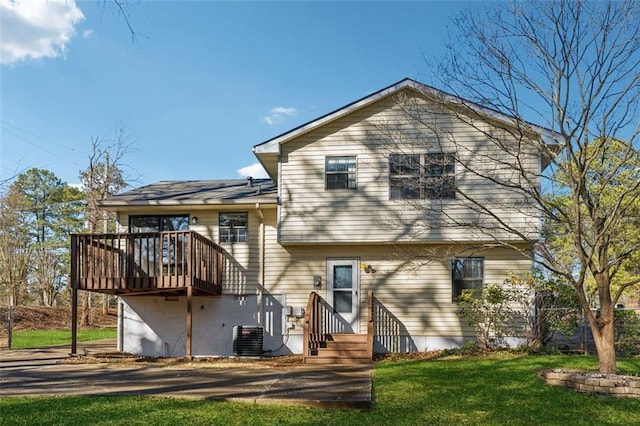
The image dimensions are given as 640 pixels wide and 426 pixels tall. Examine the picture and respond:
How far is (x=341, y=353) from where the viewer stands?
454 inches

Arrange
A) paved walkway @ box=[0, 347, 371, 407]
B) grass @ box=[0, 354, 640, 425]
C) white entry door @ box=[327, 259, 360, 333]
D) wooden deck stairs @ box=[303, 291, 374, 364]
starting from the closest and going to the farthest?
grass @ box=[0, 354, 640, 425] → paved walkway @ box=[0, 347, 371, 407] → wooden deck stairs @ box=[303, 291, 374, 364] → white entry door @ box=[327, 259, 360, 333]

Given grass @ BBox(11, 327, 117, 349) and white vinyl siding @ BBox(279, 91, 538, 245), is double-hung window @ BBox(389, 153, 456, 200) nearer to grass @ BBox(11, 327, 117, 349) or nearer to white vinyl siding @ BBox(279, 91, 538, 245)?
white vinyl siding @ BBox(279, 91, 538, 245)

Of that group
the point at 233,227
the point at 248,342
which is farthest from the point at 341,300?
the point at 233,227

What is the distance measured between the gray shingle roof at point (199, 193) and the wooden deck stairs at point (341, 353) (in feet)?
12.4

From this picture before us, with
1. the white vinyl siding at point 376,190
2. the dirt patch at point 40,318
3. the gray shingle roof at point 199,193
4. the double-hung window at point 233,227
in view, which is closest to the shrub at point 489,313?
the white vinyl siding at point 376,190

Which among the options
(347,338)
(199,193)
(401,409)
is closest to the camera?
(401,409)

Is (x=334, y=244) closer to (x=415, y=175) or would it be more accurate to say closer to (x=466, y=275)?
(x=415, y=175)

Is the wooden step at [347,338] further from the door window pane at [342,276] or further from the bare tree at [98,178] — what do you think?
the bare tree at [98,178]

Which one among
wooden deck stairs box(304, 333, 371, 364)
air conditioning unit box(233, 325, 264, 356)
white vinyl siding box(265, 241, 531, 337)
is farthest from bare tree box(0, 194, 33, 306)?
wooden deck stairs box(304, 333, 371, 364)

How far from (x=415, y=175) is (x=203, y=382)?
6664 mm

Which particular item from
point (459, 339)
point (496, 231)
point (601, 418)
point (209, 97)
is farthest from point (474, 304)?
point (209, 97)

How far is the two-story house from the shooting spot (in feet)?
39.9

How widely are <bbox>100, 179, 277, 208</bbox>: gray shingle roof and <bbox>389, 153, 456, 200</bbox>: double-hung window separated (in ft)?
9.79

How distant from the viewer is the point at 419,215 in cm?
1248
